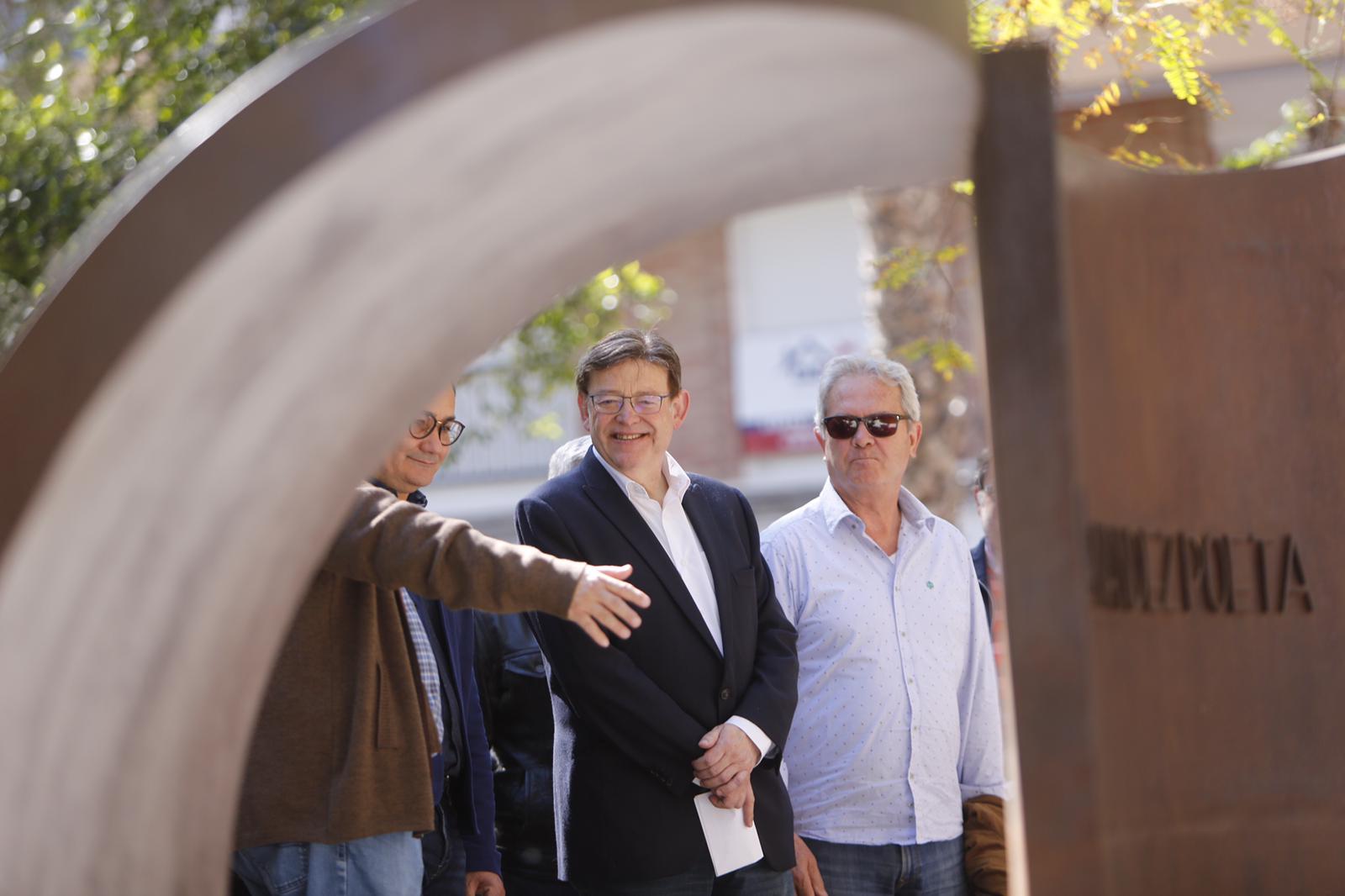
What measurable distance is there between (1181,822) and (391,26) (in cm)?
186

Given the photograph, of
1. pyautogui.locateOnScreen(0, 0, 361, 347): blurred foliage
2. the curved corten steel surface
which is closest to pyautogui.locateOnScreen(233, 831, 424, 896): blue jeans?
the curved corten steel surface

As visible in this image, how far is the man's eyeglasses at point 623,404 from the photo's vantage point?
3430 mm

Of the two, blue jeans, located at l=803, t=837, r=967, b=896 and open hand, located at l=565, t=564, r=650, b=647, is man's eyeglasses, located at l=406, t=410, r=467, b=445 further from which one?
blue jeans, located at l=803, t=837, r=967, b=896

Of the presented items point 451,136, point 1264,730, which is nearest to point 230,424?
point 451,136

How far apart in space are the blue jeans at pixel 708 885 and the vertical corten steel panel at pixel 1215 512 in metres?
1.03

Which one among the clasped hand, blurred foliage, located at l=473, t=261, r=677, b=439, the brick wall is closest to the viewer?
the clasped hand

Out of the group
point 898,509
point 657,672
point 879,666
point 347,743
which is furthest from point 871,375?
point 347,743

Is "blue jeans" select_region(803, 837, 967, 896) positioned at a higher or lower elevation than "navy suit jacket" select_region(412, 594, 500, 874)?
lower

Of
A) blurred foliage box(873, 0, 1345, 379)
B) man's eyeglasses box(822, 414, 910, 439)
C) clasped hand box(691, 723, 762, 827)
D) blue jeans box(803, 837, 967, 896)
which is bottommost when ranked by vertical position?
blue jeans box(803, 837, 967, 896)

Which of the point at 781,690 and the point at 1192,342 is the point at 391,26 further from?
the point at 781,690

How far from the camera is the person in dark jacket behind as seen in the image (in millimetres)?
3719

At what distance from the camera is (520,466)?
17.1m

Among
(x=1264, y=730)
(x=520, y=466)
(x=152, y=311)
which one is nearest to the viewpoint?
(x=152, y=311)

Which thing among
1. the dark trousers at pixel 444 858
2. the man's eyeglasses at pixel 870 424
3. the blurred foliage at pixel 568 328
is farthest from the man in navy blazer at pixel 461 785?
the blurred foliage at pixel 568 328
